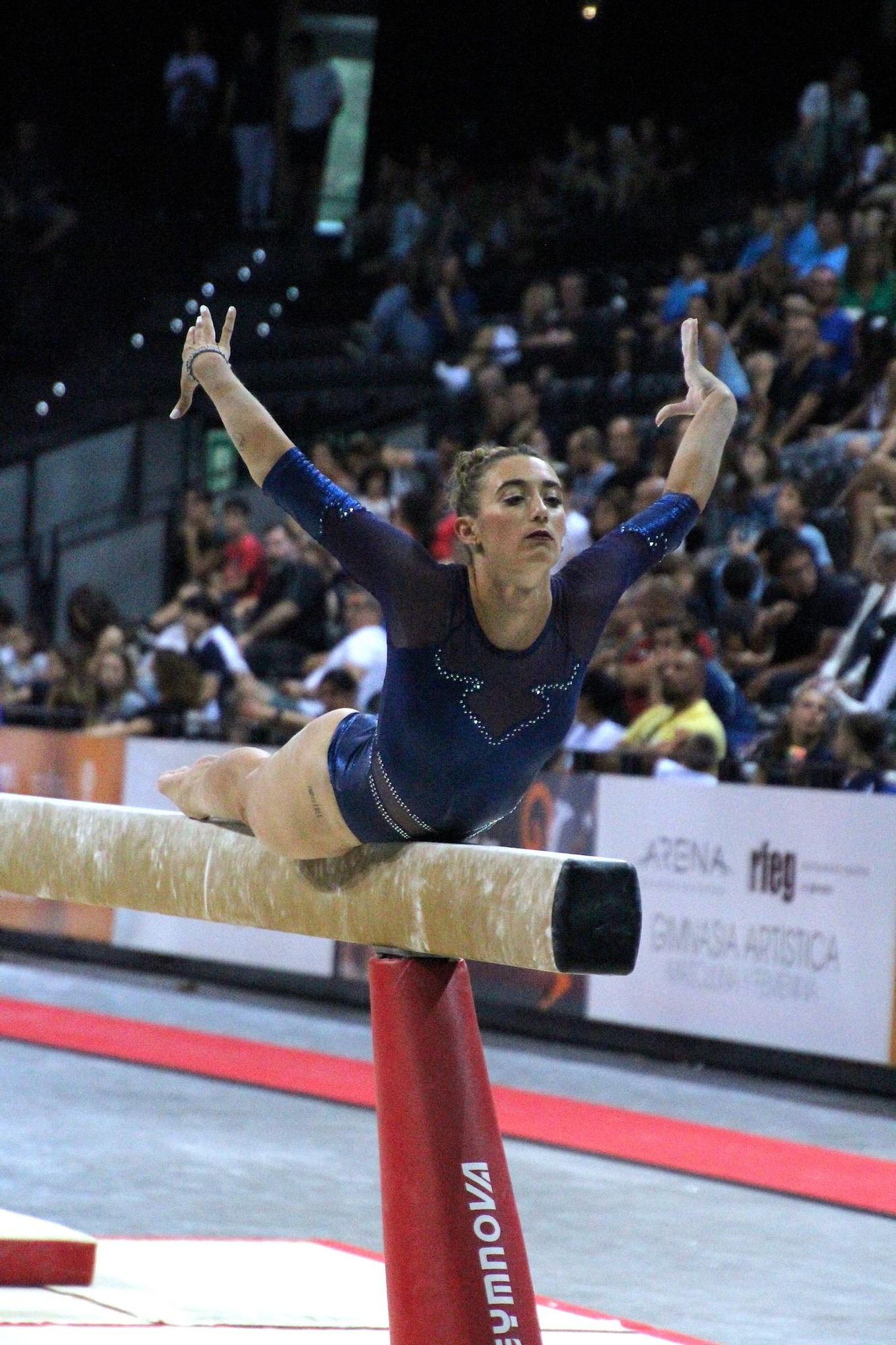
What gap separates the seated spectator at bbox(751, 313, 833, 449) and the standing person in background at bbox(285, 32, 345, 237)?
256 inches

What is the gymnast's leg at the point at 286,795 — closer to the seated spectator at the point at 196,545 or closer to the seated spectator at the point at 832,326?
the seated spectator at the point at 832,326

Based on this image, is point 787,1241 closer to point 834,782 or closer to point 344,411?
point 834,782

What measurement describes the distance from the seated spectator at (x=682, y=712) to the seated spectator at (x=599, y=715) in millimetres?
382

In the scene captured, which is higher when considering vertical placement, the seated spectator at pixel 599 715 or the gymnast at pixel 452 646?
the seated spectator at pixel 599 715

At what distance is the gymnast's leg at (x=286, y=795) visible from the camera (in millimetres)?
3443

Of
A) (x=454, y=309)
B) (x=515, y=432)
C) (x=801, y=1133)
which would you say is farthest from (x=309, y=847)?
(x=454, y=309)

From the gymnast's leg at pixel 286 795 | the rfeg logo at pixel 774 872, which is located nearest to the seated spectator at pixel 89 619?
the rfeg logo at pixel 774 872

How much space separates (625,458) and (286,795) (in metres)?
6.76

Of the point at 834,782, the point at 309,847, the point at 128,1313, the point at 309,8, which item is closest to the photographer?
the point at 309,847

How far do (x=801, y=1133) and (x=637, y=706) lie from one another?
238 centimetres

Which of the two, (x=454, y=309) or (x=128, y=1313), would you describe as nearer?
(x=128, y=1313)

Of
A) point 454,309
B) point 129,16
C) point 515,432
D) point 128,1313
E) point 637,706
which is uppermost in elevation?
point 129,16

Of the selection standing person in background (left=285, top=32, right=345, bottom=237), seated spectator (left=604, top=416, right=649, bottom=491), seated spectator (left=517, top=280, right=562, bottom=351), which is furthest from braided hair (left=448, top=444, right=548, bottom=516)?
standing person in background (left=285, top=32, right=345, bottom=237)

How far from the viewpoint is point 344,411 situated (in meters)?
14.2
